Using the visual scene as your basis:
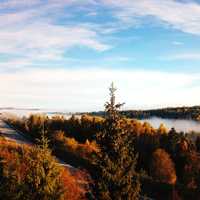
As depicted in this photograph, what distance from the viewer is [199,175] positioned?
285ft

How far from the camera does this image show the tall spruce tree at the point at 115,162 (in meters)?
23.0

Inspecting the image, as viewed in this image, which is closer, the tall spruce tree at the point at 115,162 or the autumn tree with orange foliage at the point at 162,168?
the tall spruce tree at the point at 115,162

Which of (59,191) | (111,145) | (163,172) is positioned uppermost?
(111,145)

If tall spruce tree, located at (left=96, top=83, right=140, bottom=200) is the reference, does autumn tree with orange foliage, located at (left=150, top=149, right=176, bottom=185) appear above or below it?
below

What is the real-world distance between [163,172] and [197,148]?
75.7 feet

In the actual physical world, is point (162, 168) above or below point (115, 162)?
below

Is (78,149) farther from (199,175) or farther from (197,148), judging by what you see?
(199,175)

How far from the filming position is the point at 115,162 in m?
23.3

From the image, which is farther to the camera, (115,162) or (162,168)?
(162,168)

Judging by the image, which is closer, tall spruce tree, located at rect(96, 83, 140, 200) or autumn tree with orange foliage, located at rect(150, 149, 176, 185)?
tall spruce tree, located at rect(96, 83, 140, 200)

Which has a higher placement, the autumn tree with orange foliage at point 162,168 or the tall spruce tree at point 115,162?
the tall spruce tree at point 115,162

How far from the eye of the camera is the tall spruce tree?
75.4 ft

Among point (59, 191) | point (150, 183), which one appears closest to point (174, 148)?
point (150, 183)

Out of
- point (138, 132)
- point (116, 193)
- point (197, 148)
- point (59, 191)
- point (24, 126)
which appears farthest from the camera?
point (24, 126)
